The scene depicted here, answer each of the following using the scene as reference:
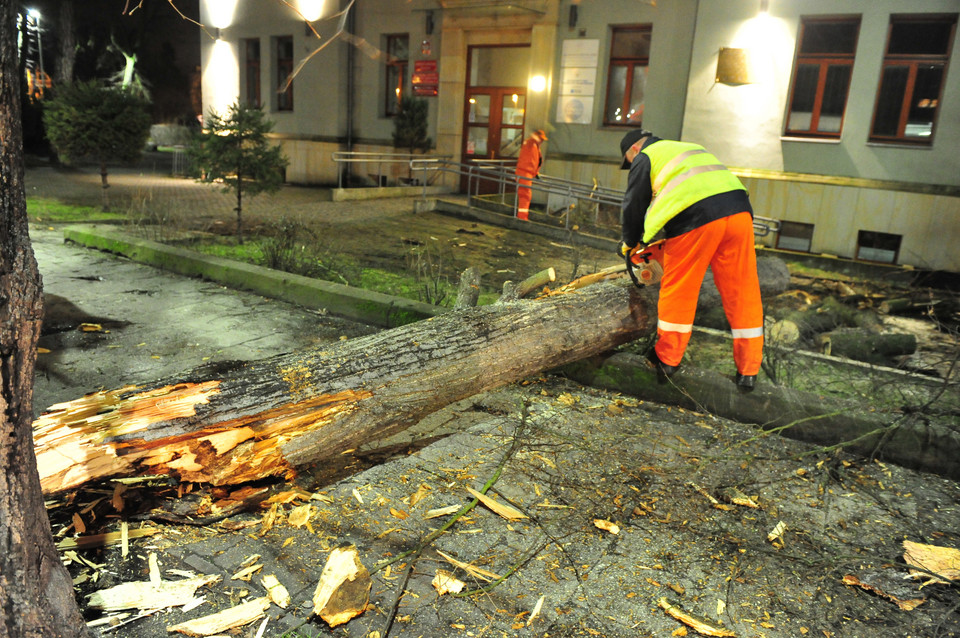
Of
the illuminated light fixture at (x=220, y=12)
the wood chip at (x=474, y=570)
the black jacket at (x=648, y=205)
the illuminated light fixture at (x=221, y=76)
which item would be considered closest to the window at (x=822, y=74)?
the black jacket at (x=648, y=205)

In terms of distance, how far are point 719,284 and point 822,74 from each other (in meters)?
9.14

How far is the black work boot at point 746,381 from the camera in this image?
426 cm

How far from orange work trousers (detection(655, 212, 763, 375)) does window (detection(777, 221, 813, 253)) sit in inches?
337

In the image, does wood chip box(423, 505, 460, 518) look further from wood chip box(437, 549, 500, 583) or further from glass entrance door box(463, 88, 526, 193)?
glass entrance door box(463, 88, 526, 193)

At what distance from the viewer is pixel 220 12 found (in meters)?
20.5

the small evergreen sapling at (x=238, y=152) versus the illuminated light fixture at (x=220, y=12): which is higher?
the illuminated light fixture at (x=220, y=12)

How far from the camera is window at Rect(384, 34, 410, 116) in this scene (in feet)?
57.6

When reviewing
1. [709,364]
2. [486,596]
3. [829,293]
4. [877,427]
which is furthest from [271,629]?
[829,293]

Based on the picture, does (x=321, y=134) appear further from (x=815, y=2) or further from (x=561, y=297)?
(x=561, y=297)

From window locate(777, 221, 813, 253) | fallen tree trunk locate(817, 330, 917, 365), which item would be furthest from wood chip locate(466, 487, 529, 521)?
window locate(777, 221, 813, 253)

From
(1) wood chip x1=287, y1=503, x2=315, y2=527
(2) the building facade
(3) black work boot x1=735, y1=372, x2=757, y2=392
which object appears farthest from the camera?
(2) the building facade

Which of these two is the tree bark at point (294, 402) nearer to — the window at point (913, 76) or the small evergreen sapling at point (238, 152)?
the small evergreen sapling at point (238, 152)

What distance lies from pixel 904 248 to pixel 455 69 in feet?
33.6

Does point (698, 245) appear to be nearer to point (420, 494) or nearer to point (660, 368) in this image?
point (660, 368)
